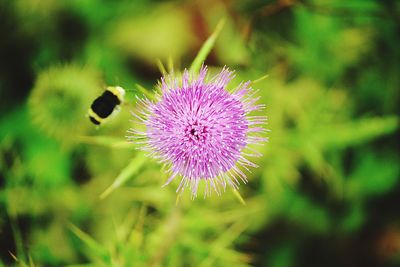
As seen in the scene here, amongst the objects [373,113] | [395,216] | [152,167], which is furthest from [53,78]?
[395,216]

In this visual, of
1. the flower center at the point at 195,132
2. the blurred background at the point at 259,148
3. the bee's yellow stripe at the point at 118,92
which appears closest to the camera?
the bee's yellow stripe at the point at 118,92

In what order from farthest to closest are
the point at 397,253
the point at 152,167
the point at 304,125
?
the point at 397,253
the point at 304,125
the point at 152,167

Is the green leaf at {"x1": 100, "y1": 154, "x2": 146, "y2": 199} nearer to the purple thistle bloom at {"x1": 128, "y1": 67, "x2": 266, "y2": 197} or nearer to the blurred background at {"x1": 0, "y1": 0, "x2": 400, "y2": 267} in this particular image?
the purple thistle bloom at {"x1": 128, "y1": 67, "x2": 266, "y2": 197}

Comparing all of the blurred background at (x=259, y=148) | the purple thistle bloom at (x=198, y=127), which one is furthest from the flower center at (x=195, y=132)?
the blurred background at (x=259, y=148)

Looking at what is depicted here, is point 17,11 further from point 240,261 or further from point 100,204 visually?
point 240,261

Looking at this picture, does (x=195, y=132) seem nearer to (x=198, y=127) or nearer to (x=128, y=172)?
(x=198, y=127)

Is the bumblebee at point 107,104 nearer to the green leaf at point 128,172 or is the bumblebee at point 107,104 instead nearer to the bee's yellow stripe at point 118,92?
the bee's yellow stripe at point 118,92

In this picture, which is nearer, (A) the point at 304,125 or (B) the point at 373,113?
(A) the point at 304,125

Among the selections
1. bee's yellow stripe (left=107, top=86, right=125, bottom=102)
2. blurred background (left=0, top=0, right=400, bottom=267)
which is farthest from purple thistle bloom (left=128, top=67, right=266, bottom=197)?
blurred background (left=0, top=0, right=400, bottom=267)
